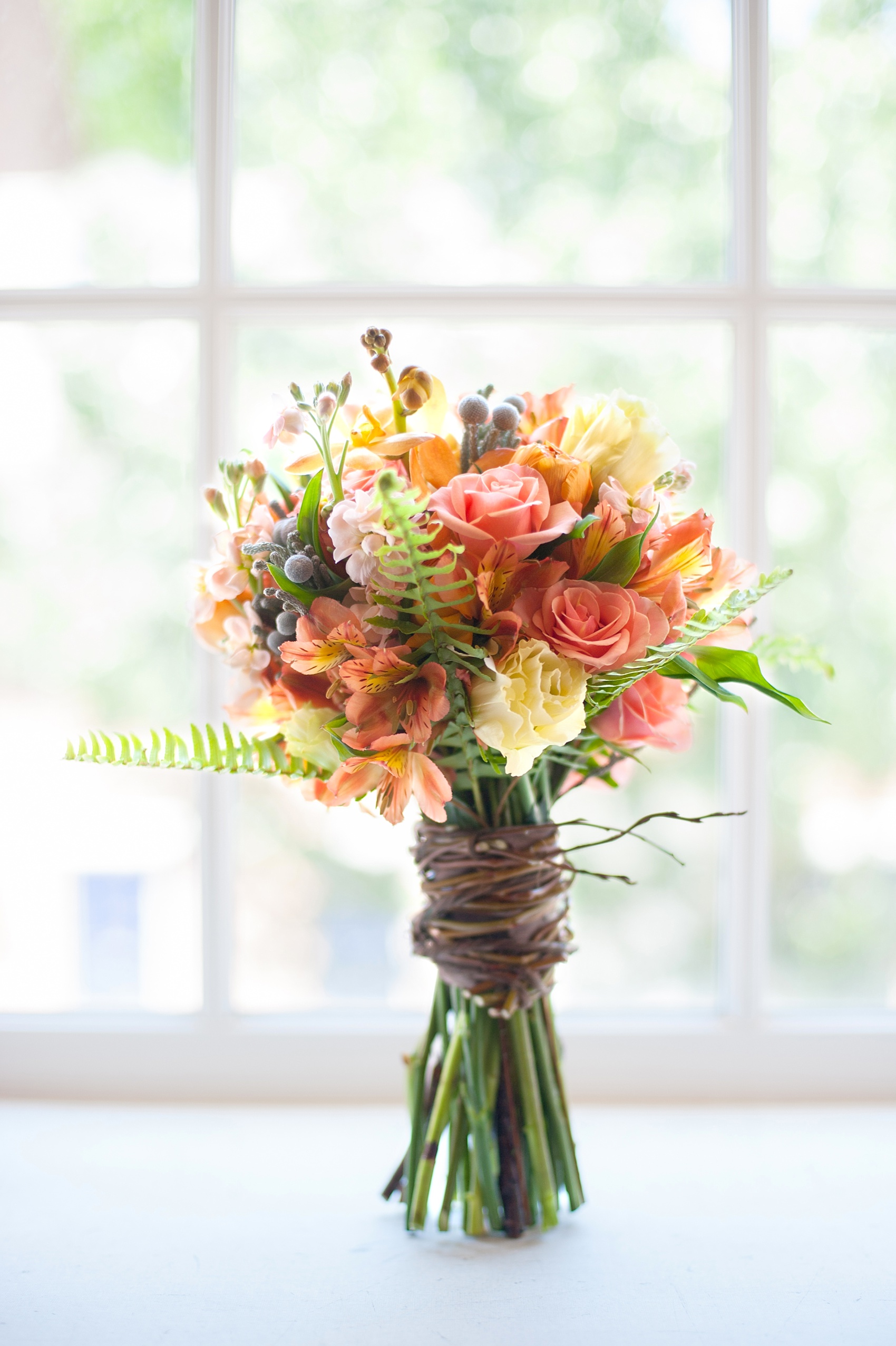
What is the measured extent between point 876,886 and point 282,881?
0.78 m

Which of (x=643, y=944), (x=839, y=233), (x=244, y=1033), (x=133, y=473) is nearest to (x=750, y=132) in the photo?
(x=839, y=233)

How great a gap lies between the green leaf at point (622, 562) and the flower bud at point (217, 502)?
0.95 ft

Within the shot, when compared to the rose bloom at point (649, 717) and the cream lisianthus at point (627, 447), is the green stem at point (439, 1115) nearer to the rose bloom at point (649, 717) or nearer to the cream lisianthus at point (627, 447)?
the rose bloom at point (649, 717)

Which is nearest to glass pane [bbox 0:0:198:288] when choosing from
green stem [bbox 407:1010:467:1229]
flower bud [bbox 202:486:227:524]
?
flower bud [bbox 202:486:227:524]

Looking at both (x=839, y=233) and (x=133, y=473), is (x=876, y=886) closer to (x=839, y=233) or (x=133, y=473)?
(x=839, y=233)

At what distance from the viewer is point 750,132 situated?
1.02 m

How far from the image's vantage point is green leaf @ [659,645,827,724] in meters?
0.61

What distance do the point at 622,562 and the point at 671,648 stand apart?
0.22ft

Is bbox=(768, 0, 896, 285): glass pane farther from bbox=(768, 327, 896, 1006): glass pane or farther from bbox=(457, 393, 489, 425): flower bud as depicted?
bbox=(457, 393, 489, 425): flower bud

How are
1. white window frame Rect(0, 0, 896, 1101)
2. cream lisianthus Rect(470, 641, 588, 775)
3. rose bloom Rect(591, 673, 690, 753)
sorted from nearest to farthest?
1. cream lisianthus Rect(470, 641, 588, 775)
2. rose bloom Rect(591, 673, 690, 753)
3. white window frame Rect(0, 0, 896, 1101)

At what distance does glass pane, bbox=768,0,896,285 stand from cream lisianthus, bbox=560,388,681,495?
596 mm

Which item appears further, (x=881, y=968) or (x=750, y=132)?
(x=881, y=968)

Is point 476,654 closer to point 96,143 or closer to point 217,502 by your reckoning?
point 217,502

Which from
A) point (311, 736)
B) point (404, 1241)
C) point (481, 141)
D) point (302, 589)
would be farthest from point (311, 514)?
point (481, 141)
